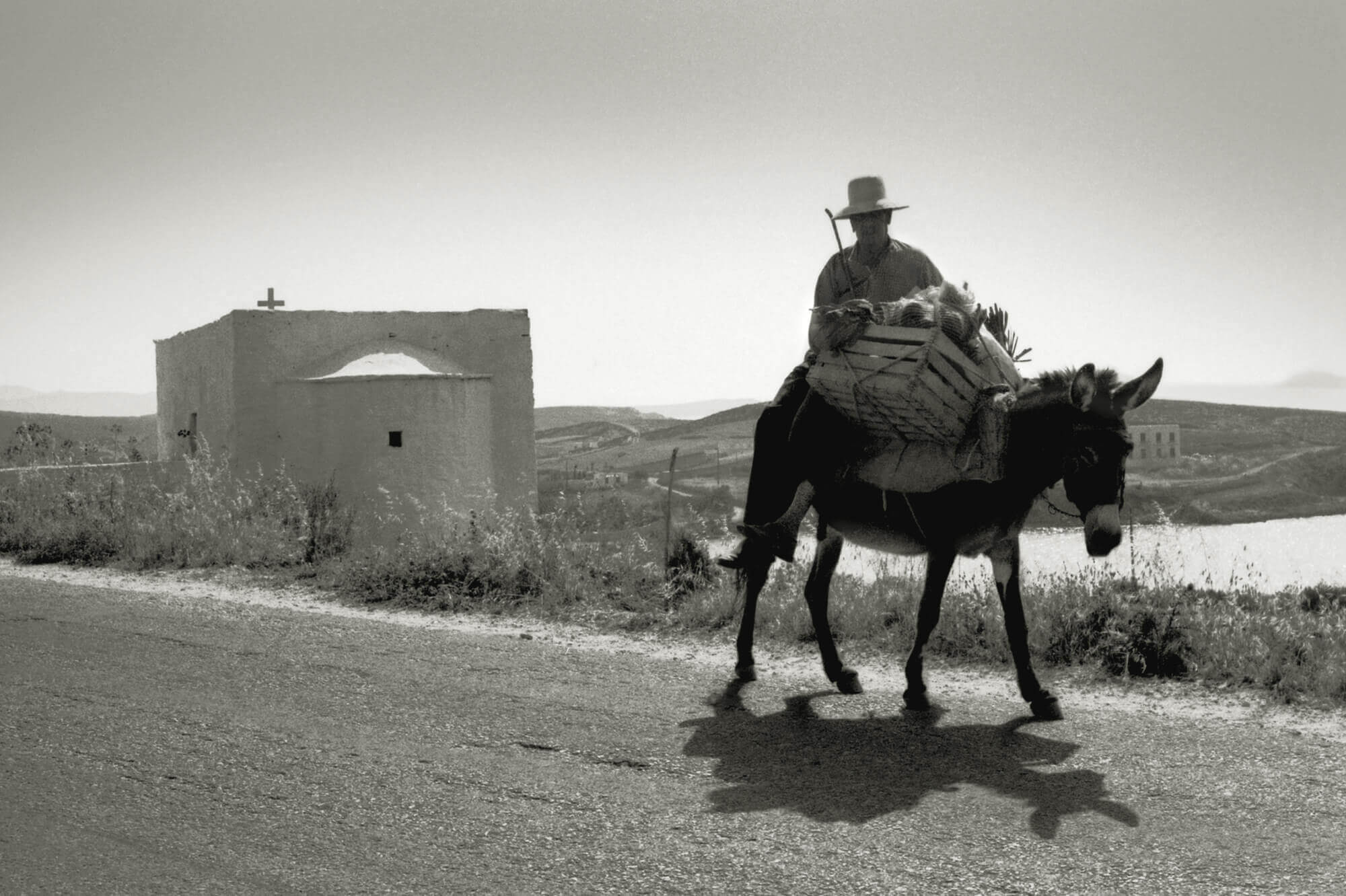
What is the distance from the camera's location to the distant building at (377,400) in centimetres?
1970

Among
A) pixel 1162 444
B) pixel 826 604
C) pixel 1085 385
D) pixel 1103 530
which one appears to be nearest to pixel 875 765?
pixel 1103 530

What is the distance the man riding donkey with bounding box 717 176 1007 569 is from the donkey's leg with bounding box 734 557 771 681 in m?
0.16

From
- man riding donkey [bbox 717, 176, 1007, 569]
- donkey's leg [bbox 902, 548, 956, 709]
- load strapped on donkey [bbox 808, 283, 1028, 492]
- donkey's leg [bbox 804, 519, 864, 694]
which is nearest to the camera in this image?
load strapped on donkey [bbox 808, 283, 1028, 492]

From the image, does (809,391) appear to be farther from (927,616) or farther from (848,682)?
(848,682)

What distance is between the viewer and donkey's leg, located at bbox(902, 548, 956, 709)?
5836mm

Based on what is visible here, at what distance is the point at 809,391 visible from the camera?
6.23 m

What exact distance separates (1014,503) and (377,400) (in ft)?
50.7

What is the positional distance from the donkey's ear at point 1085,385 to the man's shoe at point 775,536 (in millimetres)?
1789

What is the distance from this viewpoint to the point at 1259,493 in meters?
14.3

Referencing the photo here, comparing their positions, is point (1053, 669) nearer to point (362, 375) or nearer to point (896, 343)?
point (896, 343)

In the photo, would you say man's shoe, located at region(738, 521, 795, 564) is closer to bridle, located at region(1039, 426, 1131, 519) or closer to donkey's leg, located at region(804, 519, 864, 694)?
donkey's leg, located at region(804, 519, 864, 694)

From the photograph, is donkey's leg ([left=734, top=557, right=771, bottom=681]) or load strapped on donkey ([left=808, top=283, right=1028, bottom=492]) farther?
donkey's leg ([left=734, top=557, right=771, bottom=681])

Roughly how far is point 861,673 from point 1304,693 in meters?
2.35

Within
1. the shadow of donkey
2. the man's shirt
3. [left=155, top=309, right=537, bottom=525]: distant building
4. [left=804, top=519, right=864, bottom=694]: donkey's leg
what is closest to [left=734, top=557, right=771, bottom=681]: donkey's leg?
[left=804, top=519, right=864, bottom=694]: donkey's leg
